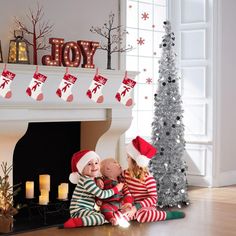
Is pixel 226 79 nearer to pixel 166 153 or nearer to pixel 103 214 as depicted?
pixel 166 153

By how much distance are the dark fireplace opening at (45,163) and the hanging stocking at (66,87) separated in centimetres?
53

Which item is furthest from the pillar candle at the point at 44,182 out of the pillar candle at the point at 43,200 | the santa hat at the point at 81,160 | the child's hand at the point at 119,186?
the child's hand at the point at 119,186

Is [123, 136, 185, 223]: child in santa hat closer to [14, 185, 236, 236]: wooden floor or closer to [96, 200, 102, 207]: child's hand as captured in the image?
[14, 185, 236, 236]: wooden floor

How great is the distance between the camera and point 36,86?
18.0 ft

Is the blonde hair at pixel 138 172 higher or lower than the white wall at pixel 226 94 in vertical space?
lower

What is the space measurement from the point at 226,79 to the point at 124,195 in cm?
271

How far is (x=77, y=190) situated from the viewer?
561 centimetres

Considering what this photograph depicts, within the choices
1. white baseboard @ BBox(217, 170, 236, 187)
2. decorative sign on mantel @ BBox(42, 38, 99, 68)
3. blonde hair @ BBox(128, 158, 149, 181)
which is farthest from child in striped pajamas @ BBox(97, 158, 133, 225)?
white baseboard @ BBox(217, 170, 236, 187)

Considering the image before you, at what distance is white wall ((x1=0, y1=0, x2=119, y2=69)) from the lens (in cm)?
568

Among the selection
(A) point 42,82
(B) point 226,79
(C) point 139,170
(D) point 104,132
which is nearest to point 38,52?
(A) point 42,82

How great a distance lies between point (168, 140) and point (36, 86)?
174cm

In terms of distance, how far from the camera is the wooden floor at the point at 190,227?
17.2 ft

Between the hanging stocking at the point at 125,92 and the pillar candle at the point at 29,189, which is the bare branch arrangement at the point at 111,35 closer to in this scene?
the hanging stocking at the point at 125,92

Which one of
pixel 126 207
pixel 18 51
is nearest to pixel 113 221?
pixel 126 207
